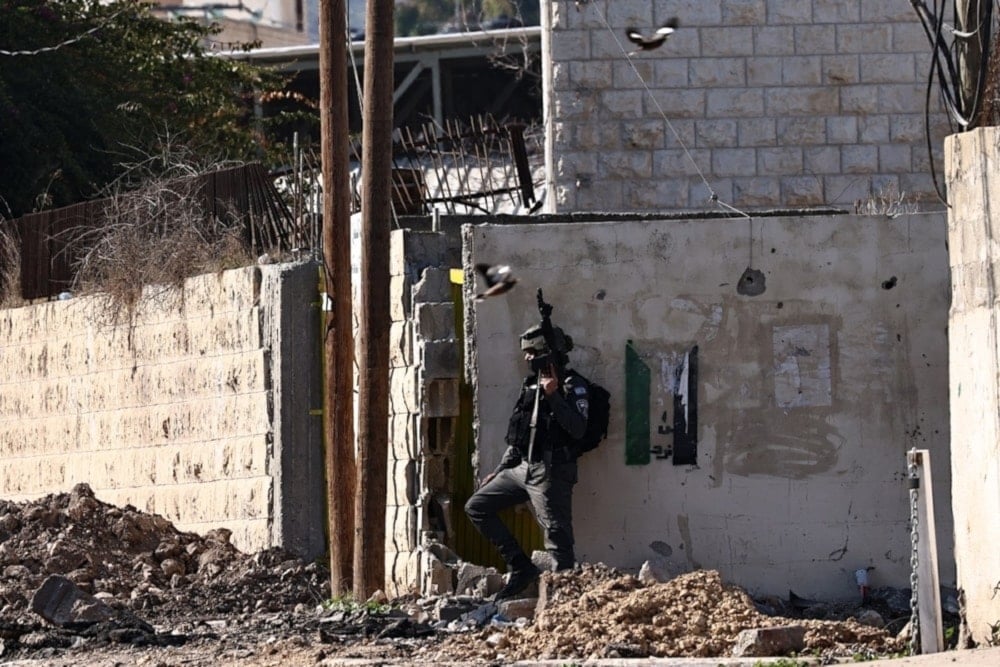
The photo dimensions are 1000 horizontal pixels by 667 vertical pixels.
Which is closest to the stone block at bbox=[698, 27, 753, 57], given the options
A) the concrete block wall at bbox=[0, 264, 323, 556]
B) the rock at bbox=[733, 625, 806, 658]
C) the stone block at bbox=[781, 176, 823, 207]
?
the stone block at bbox=[781, 176, 823, 207]

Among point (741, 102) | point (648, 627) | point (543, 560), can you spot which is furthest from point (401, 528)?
point (741, 102)

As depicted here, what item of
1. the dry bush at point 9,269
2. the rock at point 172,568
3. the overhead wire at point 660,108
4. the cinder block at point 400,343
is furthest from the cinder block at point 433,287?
the dry bush at point 9,269

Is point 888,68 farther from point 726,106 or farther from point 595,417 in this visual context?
point 595,417

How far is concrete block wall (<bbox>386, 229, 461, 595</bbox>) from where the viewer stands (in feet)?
40.3

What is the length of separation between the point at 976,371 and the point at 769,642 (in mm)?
1678

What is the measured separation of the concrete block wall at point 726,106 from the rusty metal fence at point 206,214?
8.95 feet

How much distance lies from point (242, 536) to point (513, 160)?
4.56 meters

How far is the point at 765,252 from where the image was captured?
12.0 m

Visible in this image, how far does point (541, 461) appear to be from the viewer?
11305mm

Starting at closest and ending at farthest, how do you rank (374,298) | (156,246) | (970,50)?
(970,50)
(374,298)
(156,246)

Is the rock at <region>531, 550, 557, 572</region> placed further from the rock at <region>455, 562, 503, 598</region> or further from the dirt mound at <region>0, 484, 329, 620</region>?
the dirt mound at <region>0, 484, 329, 620</region>

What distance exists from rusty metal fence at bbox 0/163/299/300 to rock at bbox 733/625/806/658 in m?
7.28

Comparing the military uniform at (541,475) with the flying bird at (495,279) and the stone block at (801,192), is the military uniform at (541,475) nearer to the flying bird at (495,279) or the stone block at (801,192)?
the flying bird at (495,279)

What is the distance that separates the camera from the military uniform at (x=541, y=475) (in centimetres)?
1127
